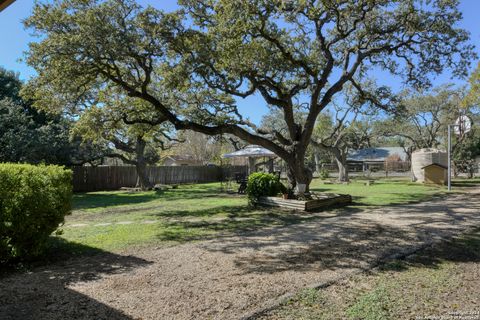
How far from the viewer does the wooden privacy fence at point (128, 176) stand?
827 inches

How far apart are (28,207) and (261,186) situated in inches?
299

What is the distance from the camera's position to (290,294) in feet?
12.5

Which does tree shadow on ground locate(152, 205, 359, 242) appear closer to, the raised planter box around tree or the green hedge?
the raised planter box around tree

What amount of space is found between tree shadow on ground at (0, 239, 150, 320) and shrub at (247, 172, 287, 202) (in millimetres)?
6375

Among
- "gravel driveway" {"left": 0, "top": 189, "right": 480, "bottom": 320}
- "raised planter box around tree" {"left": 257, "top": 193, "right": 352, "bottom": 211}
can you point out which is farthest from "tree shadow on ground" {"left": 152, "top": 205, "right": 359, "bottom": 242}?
"gravel driveway" {"left": 0, "top": 189, "right": 480, "bottom": 320}

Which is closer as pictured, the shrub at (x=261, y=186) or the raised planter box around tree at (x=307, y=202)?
the raised planter box around tree at (x=307, y=202)

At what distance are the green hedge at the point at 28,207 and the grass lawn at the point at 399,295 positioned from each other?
12.7 ft

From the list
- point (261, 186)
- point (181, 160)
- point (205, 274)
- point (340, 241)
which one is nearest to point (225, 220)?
point (261, 186)

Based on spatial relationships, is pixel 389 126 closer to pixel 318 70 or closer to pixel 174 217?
pixel 318 70

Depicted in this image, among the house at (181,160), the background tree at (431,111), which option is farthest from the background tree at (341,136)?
the house at (181,160)

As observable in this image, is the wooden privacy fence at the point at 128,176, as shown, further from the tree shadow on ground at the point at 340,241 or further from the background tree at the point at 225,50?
the tree shadow on ground at the point at 340,241

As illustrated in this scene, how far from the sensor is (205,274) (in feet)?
15.2

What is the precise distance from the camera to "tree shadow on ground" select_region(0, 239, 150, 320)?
3.45 m

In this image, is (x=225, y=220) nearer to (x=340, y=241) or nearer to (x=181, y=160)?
(x=340, y=241)
